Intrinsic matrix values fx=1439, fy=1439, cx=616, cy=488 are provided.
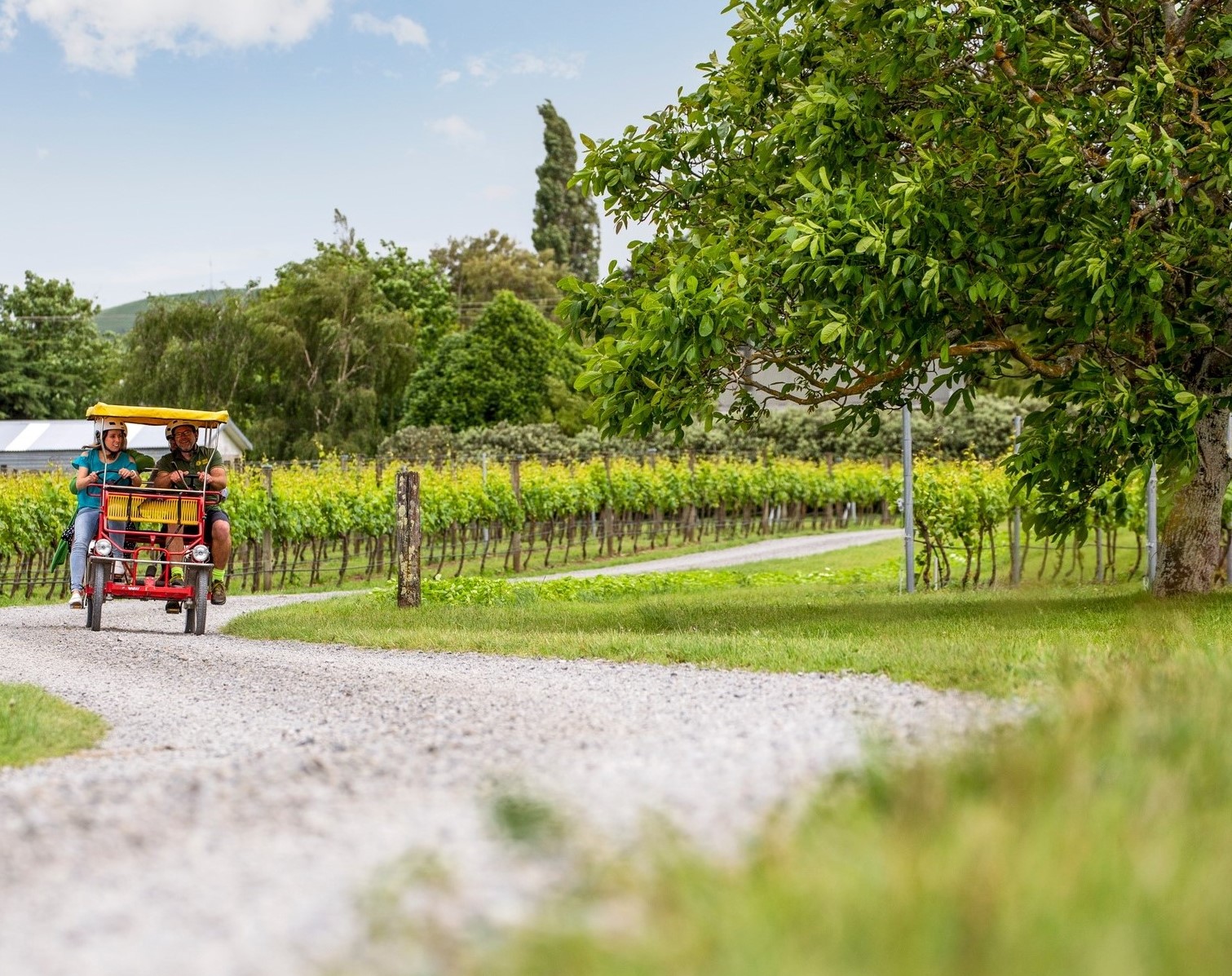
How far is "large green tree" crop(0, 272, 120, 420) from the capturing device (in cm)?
5859

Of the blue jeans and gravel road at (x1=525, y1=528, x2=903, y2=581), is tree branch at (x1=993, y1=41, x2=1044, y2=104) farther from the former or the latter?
gravel road at (x1=525, y1=528, x2=903, y2=581)

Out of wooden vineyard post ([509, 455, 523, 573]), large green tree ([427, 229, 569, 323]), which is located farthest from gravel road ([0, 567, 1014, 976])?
large green tree ([427, 229, 569, 323])

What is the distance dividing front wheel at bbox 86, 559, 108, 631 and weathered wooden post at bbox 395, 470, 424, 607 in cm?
278

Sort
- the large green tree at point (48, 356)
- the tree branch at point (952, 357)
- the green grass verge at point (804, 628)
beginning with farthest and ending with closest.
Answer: the large green tree at point (48, 356), the tree branch at point (952, 357), the green grass verge at point (804, 628)

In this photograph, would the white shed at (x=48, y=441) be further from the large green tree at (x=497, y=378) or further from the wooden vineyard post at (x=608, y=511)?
the wooden vineyard post at (x=608, y=511)

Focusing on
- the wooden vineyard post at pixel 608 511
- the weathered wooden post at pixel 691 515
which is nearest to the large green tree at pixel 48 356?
the weathered wooden post at pixel 691 515

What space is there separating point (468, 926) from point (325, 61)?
106ft

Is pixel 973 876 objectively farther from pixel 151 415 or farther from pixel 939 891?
pixel 151 415

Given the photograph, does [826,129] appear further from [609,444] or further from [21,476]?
[609,444]

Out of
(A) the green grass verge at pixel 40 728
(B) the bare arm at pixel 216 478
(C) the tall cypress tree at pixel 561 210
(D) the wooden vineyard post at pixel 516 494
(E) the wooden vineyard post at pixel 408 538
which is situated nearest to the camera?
→ (A) the green grass verge at pixel 40 728

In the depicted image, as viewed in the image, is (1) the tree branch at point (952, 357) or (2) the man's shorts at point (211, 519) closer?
(1) the tree branch at point (952, 357)

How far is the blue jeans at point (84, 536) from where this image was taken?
13.0 metres

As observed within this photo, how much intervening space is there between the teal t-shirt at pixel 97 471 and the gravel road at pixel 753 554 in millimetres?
→ 10159

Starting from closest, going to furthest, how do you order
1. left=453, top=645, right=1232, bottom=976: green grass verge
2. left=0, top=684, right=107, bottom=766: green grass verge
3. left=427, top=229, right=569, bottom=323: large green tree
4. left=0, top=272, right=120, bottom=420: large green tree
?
left=453, top=645, right=1232, bottom=976: green grass verge → left=0, top=684, right=107, bottom=766: green grass verge → left=0, top=272, right=120, bottom=420: large green tree → left=427, top=229, right=569, bottom=323: large green tree
